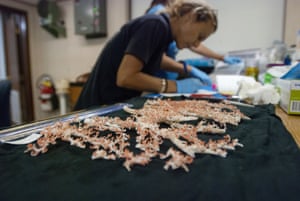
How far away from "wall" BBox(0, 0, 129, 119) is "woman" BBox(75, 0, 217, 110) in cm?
151

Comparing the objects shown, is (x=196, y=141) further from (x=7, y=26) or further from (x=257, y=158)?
(x=7, y=26)

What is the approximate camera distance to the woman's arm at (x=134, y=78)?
0.88m

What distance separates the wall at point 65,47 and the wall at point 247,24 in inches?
42.0

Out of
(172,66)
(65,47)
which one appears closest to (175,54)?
(172,66)

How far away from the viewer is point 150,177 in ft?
0.83

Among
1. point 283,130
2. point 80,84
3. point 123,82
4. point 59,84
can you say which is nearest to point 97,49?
point 80,84

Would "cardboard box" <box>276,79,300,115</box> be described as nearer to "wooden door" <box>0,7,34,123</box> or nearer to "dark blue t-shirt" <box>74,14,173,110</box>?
"dark blue t-shirt" <box>74,14,173,110</box>

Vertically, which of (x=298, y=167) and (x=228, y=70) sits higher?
(x=228, y=70)

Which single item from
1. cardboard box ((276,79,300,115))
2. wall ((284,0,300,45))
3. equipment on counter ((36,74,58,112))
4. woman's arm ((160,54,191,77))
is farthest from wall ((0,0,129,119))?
cardboard box ((276,79,300,115))

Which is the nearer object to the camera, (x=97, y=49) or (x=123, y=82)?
(x=123, y=82)

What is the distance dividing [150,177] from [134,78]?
0.69 m

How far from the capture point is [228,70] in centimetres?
157

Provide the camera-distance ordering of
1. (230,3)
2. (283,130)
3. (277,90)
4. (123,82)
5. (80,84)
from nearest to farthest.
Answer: (283,130) < (277,90) < (123,82) < (230,3) < (80,84)

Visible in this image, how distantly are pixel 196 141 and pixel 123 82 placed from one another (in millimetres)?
620
